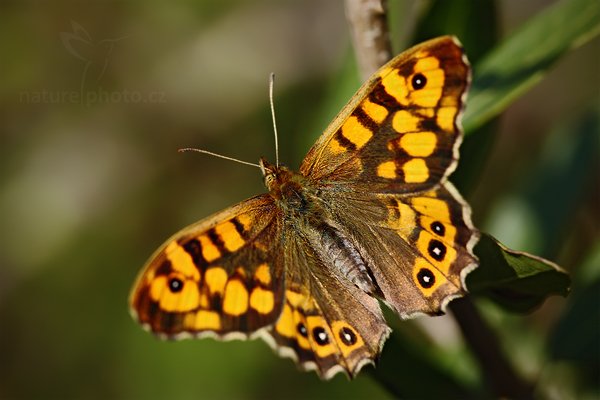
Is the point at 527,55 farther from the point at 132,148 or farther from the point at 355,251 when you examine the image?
the point at 132,148

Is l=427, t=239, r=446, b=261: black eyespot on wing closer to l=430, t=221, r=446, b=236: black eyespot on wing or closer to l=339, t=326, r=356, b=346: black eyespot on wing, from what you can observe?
l=430, t=221, r=446, b=236: black eyespot on wing

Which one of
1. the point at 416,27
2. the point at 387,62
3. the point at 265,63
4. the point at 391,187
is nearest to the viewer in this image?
the point at 387,62

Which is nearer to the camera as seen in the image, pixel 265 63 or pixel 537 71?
pixel 537 71

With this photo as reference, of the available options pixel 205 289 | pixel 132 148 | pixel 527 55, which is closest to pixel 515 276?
pixel 527 55

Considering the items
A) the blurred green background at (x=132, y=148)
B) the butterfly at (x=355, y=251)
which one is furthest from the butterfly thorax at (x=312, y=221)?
the blurred green background at (x=132, y=148)

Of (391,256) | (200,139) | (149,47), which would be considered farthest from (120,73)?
(391,256)

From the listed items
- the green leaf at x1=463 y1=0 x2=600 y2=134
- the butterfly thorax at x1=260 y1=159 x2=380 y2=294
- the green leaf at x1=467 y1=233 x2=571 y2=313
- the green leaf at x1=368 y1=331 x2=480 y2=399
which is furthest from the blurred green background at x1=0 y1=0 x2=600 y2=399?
the green leaf at x1=467 y1=233 x2=571 y2=313

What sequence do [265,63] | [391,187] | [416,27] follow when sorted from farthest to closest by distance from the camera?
[265,63], [416,27], [391,187]

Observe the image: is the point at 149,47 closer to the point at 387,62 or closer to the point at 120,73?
the point at 120,73
